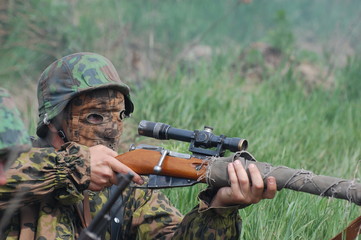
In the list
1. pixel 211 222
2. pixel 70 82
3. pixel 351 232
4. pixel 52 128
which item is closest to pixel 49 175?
pixel 52 128

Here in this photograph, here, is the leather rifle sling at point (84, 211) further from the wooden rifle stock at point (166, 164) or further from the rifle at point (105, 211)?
the rifle at point (105, 211)

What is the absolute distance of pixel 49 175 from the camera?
353 centimetres

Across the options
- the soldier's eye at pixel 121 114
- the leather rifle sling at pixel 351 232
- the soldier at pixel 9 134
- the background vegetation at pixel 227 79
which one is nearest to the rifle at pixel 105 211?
the soldier at pixel 9 134

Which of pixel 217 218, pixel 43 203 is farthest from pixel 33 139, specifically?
pixel 217 218

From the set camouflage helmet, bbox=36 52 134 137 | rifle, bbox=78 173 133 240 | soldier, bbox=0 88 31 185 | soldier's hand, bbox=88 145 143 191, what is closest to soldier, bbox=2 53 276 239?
camouflage helmet, bbox=36 52 134 137

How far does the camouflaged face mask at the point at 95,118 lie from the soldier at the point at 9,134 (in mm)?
1404

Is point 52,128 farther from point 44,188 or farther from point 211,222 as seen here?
point 211,222

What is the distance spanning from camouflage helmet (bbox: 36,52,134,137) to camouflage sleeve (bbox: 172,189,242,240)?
94 cm

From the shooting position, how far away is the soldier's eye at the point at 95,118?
13.1ft

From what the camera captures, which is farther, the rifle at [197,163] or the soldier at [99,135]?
the soldier at [99,135]

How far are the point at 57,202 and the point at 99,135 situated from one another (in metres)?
0.48

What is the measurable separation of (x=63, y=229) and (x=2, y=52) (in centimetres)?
651

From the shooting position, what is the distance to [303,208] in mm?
4590

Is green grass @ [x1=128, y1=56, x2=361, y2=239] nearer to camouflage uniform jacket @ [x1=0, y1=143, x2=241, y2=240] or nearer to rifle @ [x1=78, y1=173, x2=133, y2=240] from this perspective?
camouflage uniform jacket @ [x1=0, y1=143, x2=241, y2=240]
